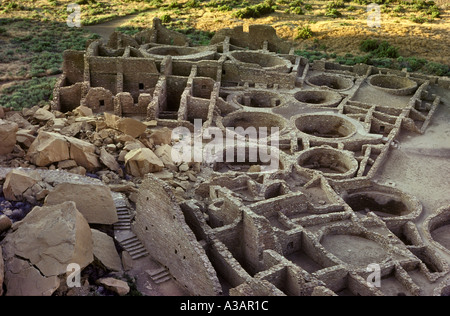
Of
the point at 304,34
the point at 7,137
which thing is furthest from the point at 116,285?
the point at 304,34

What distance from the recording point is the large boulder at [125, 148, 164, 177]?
24141 mm

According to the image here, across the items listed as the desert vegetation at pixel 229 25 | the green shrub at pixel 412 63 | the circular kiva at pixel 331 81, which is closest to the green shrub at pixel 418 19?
the desert vegetation at pixel 229 25

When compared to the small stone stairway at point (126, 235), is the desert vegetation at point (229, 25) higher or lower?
higher

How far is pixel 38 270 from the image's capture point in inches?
623

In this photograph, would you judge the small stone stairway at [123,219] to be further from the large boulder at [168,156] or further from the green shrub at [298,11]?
the green shrub at [298,11]

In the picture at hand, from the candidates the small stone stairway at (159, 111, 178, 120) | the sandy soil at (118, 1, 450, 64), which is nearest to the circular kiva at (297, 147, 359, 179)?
the small stone stairway at (159, 111, 178, 120)

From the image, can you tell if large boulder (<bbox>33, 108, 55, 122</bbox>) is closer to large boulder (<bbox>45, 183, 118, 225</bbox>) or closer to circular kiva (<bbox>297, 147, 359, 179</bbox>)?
large boulder (<bbox>45, 183, 118, 225</bbox>)

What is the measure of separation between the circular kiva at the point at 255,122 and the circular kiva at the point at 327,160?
Result: 9.85 ft

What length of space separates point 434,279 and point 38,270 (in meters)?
13.8

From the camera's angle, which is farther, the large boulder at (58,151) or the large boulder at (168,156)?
the large boulder at (168,156)

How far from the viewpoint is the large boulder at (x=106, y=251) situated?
58.6ft

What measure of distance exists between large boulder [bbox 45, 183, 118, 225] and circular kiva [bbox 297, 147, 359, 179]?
1130 centimetres

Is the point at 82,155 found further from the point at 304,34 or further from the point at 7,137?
the point at 304,34

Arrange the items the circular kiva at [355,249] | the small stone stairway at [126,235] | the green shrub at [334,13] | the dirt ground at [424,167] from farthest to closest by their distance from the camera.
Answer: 1. the green shrub at [334,13]
2. the dirt ground at [424,167]
3. the circular kiva at [355,249]
4. the small stone stairway at [126,235]
